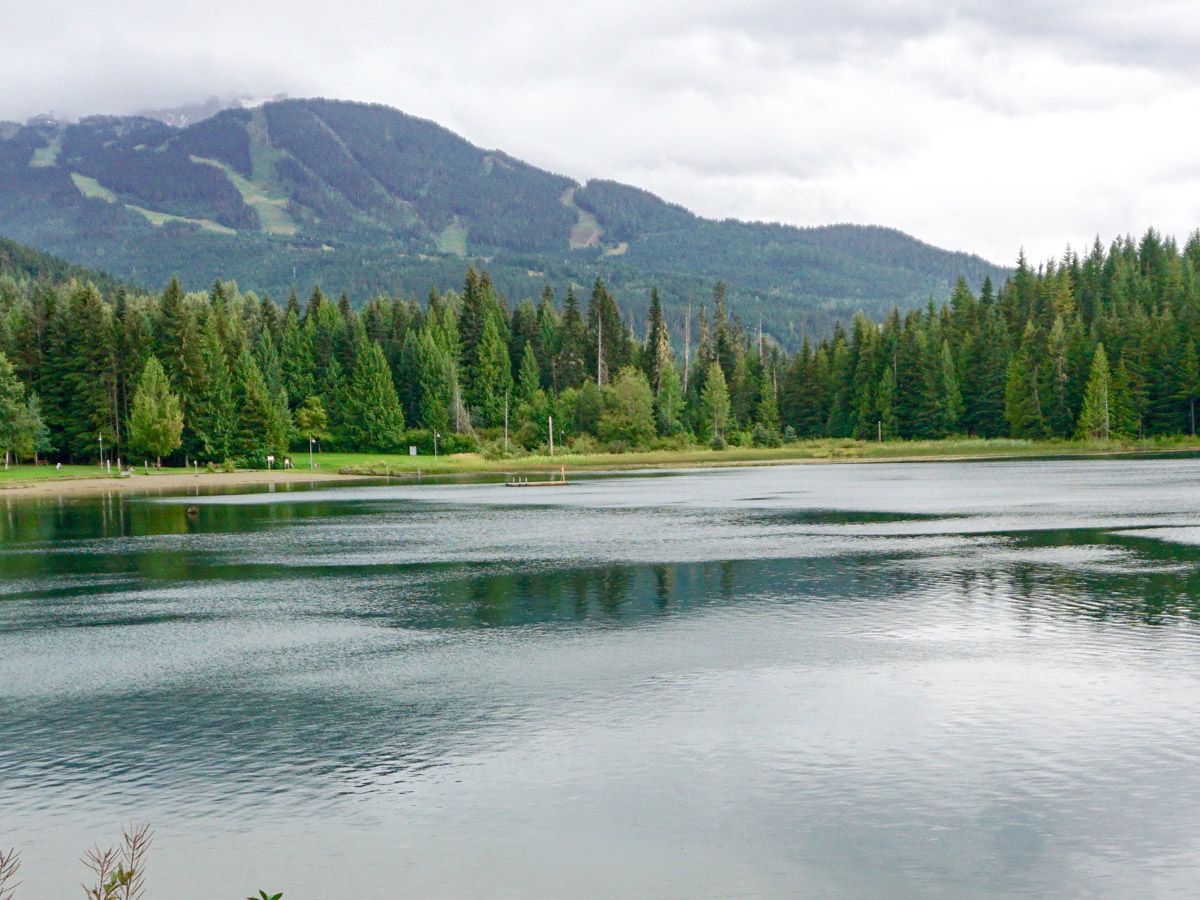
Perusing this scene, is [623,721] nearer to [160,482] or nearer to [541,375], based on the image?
[160,482]

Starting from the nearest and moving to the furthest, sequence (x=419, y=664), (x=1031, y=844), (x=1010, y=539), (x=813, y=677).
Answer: (x=1031, y=844), (x=813, y=677), (x=419, y=664), (x=1010, y=539)

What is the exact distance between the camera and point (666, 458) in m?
140

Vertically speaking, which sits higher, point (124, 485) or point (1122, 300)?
point (1122, 300)

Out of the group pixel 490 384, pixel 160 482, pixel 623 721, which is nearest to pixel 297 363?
pixel 490 384

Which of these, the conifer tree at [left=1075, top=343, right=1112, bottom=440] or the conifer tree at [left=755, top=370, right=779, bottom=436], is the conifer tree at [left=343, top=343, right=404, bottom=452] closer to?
the conifer tree at [left=755, top=370, right=779, bottom=436]

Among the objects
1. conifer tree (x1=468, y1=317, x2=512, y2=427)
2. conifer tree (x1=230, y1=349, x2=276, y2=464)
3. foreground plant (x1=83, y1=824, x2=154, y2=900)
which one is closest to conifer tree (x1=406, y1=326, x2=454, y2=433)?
conifer tree (x1=468, y1=317, x2=512, y2=427)

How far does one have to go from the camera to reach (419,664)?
24.8 meters

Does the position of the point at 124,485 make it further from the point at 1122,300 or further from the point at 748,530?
the point at 1122,300

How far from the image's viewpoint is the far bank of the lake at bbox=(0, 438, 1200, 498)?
118m

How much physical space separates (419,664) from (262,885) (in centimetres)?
1131

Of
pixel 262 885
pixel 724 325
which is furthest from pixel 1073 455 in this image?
pixel 262 885

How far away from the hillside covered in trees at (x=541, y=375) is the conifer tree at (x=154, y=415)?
21 cm

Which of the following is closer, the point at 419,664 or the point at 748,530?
the point at 419,664

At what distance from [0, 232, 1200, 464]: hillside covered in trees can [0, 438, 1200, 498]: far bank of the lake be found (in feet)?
8.71
